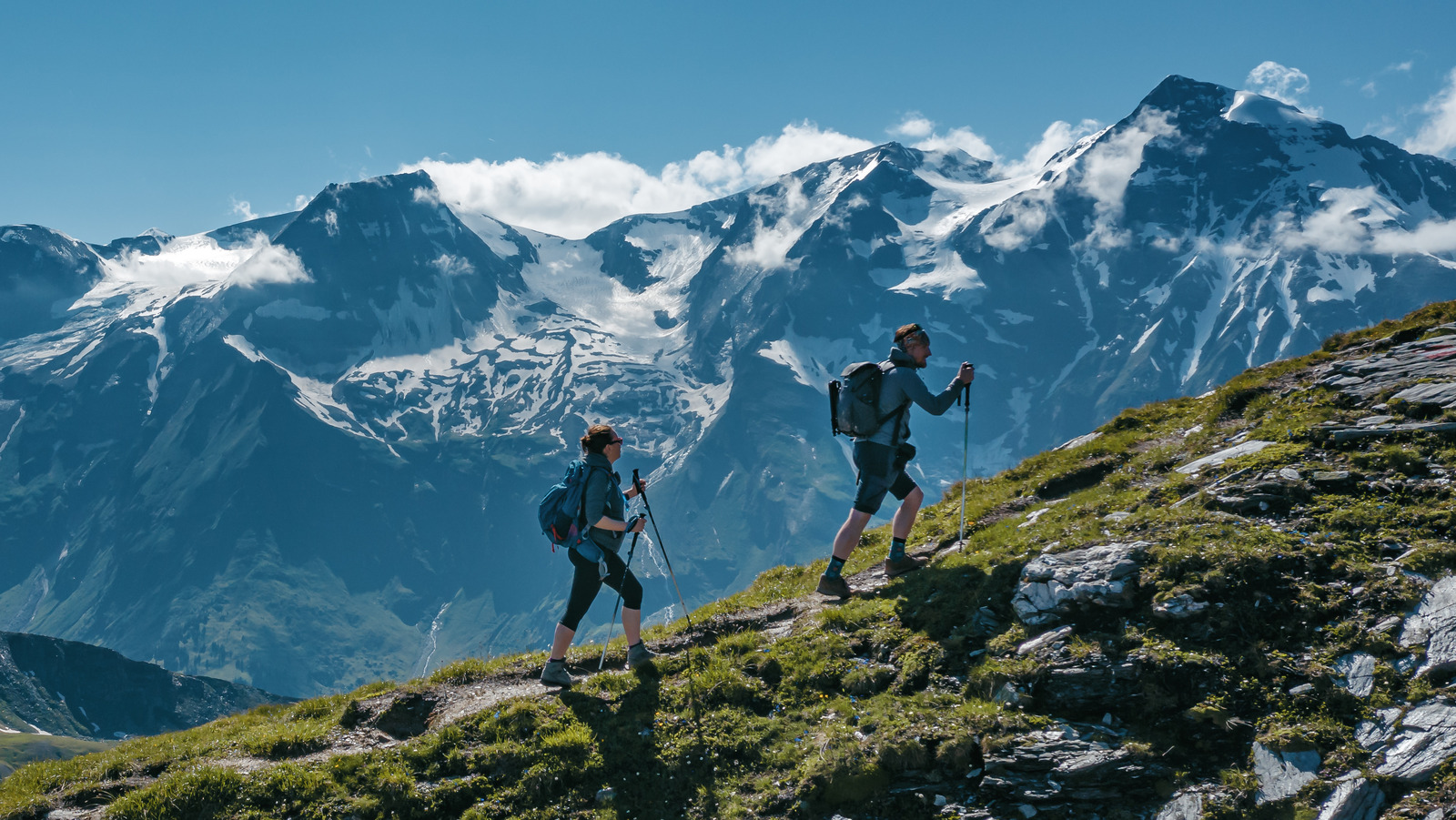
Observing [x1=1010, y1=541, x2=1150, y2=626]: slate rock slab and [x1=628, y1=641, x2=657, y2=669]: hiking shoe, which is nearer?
Answer: [x1=1010, y1=541, x2=1150, y2=626]: slate rock slab

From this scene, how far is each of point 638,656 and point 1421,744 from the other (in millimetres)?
9868

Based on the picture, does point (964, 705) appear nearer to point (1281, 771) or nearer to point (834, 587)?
point (1281, 771)

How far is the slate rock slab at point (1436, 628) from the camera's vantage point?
8.91 m

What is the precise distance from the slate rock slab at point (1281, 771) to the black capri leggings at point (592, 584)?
797 cm

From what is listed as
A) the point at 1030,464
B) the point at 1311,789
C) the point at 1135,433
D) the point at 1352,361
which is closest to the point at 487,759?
the point at 1311,789

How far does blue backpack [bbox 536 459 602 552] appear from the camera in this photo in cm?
1263

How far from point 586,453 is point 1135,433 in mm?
13837

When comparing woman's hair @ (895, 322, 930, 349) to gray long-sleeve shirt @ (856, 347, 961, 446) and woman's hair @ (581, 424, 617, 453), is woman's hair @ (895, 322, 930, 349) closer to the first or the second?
gray long-sleeve shirt @ (856, 347, 961, 446)

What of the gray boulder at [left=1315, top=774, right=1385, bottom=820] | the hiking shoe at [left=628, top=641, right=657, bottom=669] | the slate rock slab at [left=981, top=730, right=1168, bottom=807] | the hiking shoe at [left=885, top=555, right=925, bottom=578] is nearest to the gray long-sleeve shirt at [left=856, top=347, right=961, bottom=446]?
the hiking shoe at [left=885, top=555, right=925, bottom=578]

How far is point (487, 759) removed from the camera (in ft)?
35.7

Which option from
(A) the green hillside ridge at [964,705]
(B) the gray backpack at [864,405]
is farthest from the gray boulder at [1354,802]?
(B) the gray backpack at [864,405]

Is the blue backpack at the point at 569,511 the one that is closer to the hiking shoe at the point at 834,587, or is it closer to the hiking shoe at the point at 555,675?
the hiking shoe at the point at 555,675

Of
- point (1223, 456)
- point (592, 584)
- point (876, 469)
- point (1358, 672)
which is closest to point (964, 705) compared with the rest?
point (1358, 672)

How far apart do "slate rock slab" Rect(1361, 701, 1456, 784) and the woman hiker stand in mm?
9046
